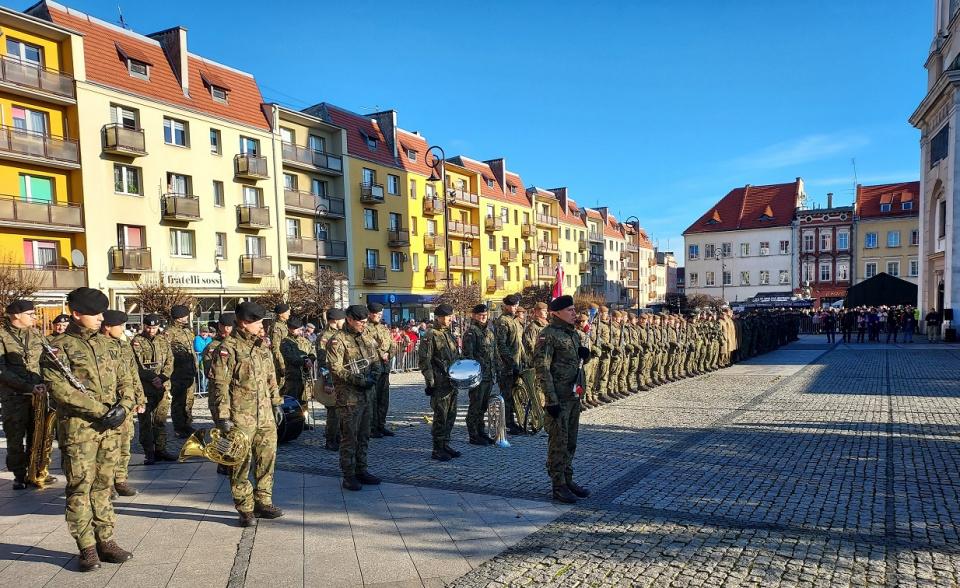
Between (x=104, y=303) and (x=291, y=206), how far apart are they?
3103 cm

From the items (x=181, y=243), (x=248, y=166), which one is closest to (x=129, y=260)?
(x=181, y=243)

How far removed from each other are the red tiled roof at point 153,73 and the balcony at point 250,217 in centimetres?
458

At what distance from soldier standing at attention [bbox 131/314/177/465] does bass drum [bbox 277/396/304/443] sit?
57.3 inches

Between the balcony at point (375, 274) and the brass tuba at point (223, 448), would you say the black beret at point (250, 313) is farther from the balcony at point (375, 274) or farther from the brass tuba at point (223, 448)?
the balcony at point (375, 274)

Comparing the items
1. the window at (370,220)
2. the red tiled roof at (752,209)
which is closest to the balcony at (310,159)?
the window at (370,220)

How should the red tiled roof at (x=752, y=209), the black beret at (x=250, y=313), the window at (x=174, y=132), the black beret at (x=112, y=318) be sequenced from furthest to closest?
the red tiled roof at (x=752, y=209) < the window at (x=174, y=132) < the black beret at (x=112, y=318) < the black beret at (x=250, y=313)

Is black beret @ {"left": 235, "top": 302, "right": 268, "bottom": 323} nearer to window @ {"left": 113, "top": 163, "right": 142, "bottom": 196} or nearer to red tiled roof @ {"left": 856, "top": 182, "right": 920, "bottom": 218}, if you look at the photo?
window @ {"left": 113, "top": 163, "right": 142, "bottom": 196}

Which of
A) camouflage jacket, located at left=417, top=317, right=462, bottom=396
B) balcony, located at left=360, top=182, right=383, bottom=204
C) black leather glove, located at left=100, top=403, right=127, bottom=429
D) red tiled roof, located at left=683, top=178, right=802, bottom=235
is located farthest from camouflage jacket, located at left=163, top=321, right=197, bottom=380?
red tiled roof, located at left=683, top=178, right=802, bottom=235

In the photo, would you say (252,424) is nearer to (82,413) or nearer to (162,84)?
(82,413)

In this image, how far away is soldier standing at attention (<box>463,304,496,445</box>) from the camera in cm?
911

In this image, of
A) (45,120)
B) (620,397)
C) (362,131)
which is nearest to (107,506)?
(620,397)

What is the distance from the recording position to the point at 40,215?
24.4m

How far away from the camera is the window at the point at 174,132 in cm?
2884

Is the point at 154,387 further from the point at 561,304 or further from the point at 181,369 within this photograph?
the point at 561,304
